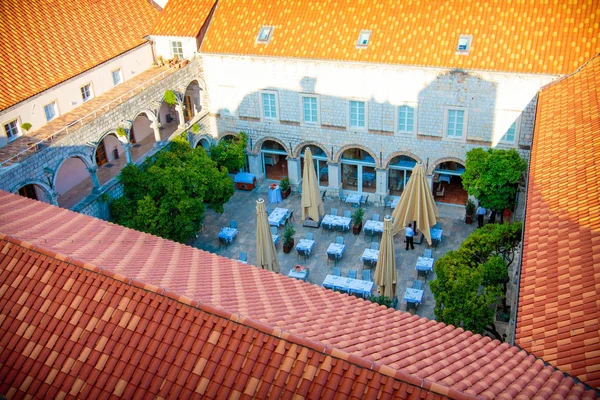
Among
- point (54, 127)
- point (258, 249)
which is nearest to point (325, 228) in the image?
point (258, 249)

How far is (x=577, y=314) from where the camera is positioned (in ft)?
46.6

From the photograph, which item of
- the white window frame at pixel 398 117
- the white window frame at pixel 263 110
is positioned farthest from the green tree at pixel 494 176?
the white window frame at pixel 263 110

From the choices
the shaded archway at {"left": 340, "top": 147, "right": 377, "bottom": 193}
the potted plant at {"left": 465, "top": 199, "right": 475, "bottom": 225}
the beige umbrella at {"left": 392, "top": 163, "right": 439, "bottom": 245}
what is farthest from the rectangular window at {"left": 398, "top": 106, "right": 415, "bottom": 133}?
the beige umbrella at {"left": 392, "top": 163, "right": 439, "bottom": 245}

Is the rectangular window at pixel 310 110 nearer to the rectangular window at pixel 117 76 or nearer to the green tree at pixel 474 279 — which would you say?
the rectangular window at pixel 117 76

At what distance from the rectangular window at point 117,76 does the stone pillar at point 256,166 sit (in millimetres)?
8329

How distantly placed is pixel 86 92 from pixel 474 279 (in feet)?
69.5

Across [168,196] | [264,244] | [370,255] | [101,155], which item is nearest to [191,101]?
[101,155]

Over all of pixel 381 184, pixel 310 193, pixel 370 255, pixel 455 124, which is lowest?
pixel 370 255

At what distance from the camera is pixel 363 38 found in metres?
31.9

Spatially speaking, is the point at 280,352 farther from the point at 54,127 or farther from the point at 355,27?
the point at 355,27

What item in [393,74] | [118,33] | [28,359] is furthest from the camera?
[118,33]

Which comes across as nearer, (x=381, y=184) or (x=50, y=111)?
(x=50, y=111)

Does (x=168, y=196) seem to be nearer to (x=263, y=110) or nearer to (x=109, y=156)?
(x=109, y=156)

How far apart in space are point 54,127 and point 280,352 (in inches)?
822
